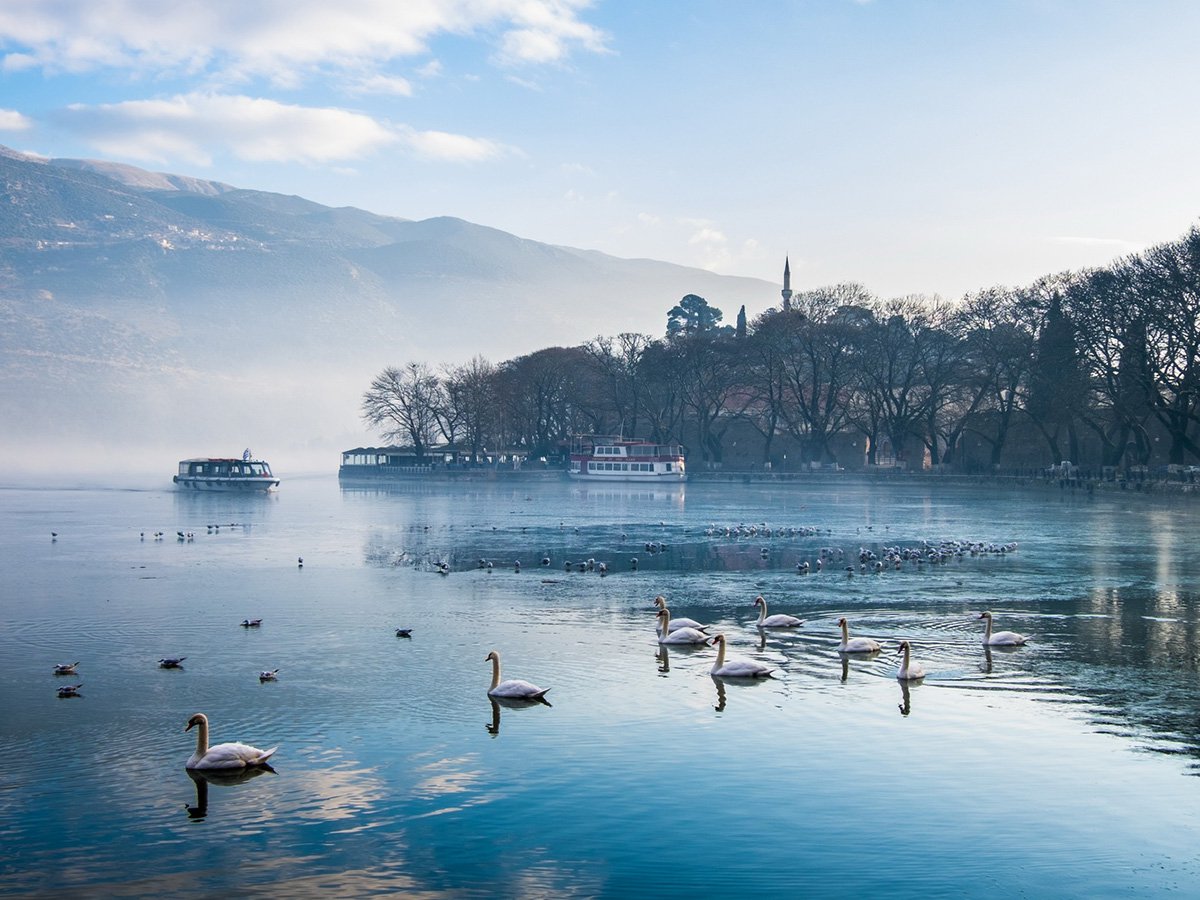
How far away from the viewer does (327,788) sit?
15.1 m

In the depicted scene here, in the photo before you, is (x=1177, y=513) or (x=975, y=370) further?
(x=975, y=370)

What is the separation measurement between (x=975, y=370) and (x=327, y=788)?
9720 cm

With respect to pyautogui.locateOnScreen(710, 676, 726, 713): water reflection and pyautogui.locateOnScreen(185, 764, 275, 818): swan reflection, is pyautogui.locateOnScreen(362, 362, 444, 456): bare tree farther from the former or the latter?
A: pyautogui.locateOnScreen(185, 764, 275, 818): swan reflection

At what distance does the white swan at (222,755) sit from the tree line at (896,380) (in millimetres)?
70671

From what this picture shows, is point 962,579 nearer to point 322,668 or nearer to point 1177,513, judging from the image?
point 322,668

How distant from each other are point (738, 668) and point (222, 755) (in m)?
9.48

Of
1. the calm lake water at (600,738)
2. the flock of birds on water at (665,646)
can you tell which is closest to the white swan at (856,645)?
the flock of birds on water at (665,646)

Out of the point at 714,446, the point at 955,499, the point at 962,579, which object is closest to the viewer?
the point at 962,579

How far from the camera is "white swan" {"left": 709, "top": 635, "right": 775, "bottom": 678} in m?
21.2

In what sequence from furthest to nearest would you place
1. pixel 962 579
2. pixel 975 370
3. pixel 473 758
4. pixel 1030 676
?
pixel 975 370, pixel 962 579, pixel 1030 676, pixel 473 758

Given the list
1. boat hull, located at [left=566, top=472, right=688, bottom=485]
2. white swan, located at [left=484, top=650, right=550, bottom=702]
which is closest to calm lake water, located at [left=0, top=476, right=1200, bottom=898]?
white swan, located at [left=484, top=650, right=550, bottom=702]

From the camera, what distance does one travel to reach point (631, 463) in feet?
404

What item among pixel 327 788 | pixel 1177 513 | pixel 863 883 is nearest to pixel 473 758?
pixel 327 788

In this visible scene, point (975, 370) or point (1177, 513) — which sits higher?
point (975, 370)
